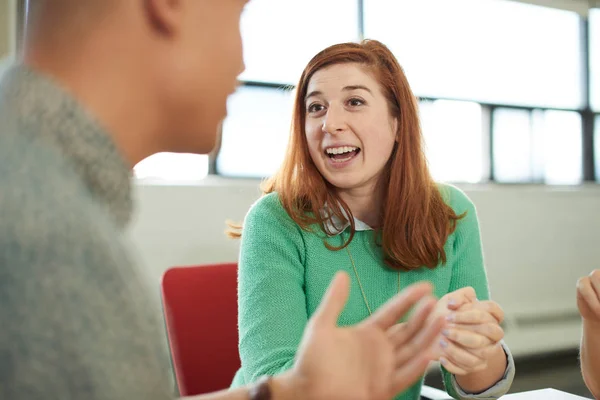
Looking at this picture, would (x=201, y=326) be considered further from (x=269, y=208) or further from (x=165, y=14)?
(x=165, y=14)

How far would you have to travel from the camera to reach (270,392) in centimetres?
47

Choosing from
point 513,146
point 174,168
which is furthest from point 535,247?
point 174,168

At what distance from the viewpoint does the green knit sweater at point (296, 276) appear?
131 centimetres

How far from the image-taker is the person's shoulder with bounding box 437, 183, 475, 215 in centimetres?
172

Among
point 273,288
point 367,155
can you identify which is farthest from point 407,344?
point 367,155

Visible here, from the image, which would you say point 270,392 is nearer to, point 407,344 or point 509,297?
point 407,344

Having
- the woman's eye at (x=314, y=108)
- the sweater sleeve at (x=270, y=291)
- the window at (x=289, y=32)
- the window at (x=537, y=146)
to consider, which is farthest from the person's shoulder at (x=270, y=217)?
the window at (x=537, y=146)

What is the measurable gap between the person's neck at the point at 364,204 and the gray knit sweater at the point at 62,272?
4.16 ft

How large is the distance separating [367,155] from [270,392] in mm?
1168

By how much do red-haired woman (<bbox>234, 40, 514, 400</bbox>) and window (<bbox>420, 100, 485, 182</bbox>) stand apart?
257cm

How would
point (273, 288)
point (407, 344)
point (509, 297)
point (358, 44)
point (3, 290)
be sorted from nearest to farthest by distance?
point (3, 290) → point (407, 344) → point (273, 288) → point (358, 44) → point (509, 297)

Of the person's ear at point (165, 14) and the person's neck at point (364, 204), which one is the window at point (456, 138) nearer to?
the person's neck at point (364, 204)

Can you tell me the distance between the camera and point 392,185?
64.4 inches

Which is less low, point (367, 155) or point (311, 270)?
point (367, 155)
